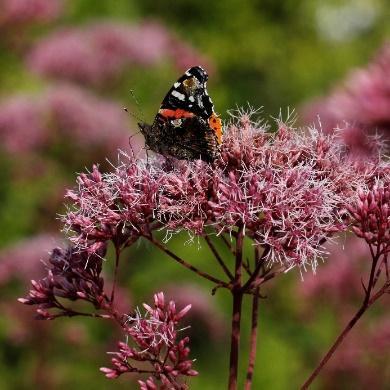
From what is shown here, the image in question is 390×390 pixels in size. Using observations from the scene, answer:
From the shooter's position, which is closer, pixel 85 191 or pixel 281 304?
pixel 85 191

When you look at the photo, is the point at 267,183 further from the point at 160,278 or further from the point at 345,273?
the point at 160,278

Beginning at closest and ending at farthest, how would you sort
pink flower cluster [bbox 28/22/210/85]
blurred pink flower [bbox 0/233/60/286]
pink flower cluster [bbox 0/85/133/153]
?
blurred pink flower [bbox 0/233/60/286], pink flower cluster [bbox 0/85/133/153], pink flower cluster [bbox 28/22/210/85]

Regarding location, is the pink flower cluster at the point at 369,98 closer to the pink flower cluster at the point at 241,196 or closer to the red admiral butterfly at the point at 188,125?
the red admiral butterfly at the point at 188,125

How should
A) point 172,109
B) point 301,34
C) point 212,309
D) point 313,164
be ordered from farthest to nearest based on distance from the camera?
point 301,34
point 212,309
point 172,109
point 313,164

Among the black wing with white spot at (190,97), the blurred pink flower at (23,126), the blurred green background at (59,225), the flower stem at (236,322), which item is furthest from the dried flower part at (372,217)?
the blurred pink flower at (23,126)

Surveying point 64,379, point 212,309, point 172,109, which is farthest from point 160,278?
point 172,109

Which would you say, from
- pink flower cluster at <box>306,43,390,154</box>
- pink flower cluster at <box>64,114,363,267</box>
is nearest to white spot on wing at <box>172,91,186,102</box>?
pink flower cluster at <box>64,114,363,267</box>

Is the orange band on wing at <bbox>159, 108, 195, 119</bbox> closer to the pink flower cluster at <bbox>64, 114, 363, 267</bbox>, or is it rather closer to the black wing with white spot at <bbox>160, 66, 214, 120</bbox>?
the black wing with white spot at <bbox>160, 66, 214, 120</bbox>
